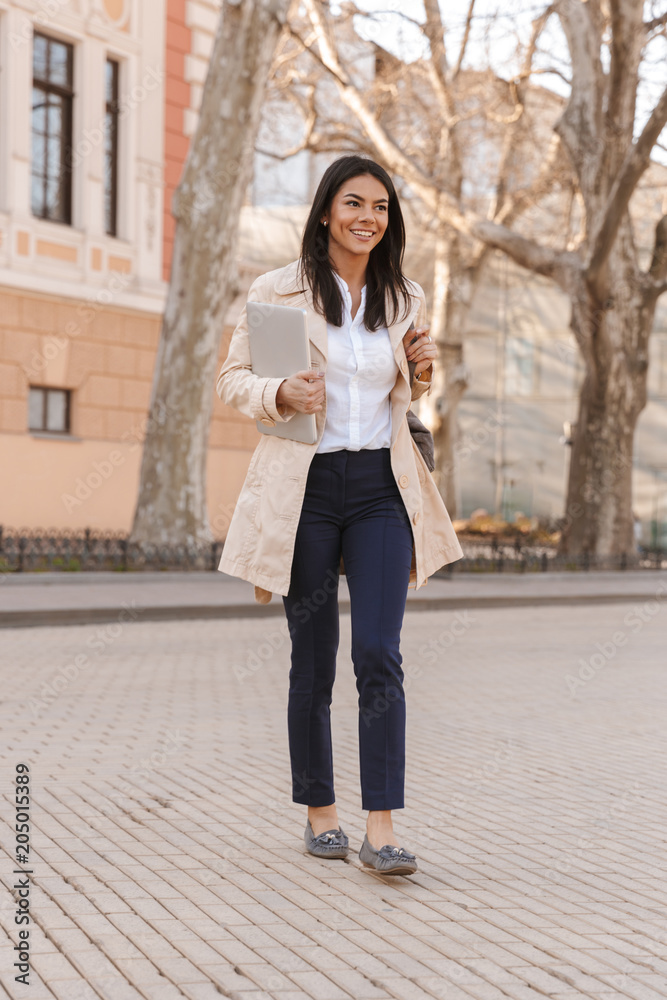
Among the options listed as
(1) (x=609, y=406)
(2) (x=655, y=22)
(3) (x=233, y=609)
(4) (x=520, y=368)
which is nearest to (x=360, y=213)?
(3) (x=233, y=609)

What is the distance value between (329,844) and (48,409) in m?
16.4

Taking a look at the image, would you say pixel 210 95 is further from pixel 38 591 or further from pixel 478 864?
pixel 478 864

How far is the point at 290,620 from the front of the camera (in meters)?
3.87

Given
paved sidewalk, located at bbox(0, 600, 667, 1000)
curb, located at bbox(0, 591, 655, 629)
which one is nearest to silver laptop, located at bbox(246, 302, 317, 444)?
paved sidewalk, located at bbox(0, 600, 667, 1000)

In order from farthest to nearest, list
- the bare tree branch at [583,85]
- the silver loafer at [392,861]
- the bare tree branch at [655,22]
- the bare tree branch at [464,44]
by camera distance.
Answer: the bare tree branch at [464,44] → the bare tree branch at [583,85] → the bare tree branch at [655,22] → the silver loafer at [392,861]

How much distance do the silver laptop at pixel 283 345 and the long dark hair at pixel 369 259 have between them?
180 mm

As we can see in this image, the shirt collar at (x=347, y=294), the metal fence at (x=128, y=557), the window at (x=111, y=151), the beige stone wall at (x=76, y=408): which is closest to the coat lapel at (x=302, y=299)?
the shirt collar at (x=347, y=294)

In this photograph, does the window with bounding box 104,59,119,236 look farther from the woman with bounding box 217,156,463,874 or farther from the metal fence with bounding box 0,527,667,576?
the woman with bounding box 217,156,463,874

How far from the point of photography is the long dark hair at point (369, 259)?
3.84 meters

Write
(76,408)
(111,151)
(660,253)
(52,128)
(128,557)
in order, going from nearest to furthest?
1. (128,557)
2. (52,128)
3. (76,408)
4. (660,253)
5. (111,151)

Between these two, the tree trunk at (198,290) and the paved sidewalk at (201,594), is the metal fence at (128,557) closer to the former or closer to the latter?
the paved sidewalk at (201,594)

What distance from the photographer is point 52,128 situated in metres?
19.7

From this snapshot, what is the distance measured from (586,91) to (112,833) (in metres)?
17.8

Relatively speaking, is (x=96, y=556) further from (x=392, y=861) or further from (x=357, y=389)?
(x=392, y=861)
